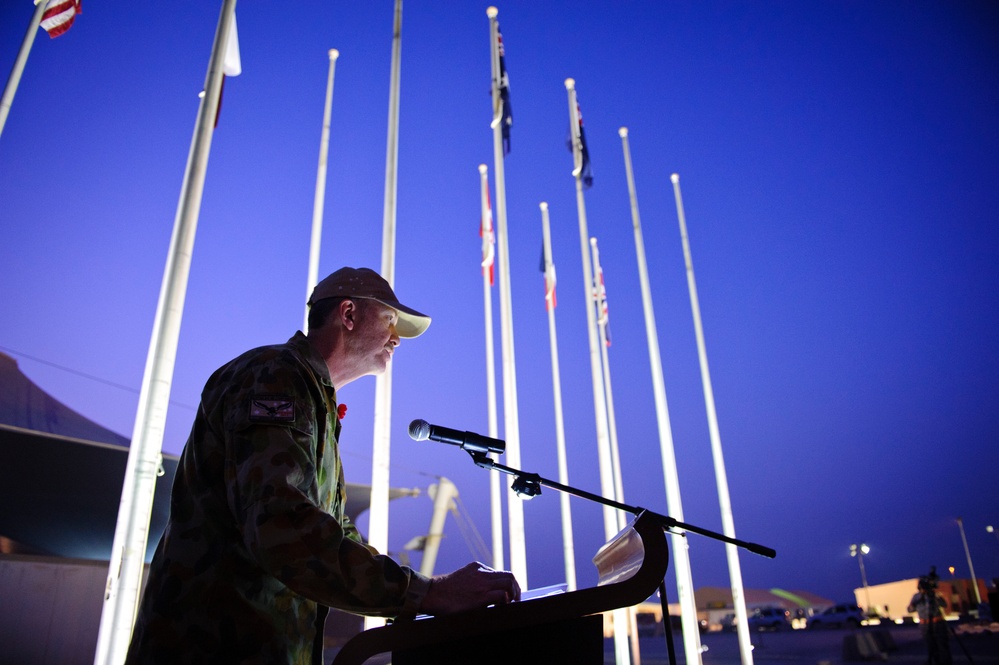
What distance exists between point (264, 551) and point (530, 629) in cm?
63

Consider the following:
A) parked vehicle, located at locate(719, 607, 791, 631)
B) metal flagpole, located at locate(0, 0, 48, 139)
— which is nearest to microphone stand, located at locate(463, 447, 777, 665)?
metal flagpole, located at locate(0, 0, 48, 139)

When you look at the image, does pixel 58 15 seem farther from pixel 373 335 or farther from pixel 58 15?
pixel 373 335

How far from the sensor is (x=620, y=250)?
56875 mm

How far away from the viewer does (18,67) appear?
25.1 feet

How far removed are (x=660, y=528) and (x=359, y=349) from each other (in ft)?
4.13

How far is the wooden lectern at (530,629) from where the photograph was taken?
134 cm

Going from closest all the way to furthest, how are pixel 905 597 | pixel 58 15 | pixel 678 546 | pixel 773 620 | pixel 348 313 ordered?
pixel 348 313 < pixel 58 15 < pixel 678 546 < pixel 773 620 < pixel 905 597

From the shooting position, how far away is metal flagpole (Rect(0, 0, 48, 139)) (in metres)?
7.46

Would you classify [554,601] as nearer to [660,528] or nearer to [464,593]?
[464,593]

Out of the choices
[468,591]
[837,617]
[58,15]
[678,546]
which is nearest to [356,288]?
[468,591]

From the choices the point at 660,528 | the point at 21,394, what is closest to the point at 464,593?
the point at 660,528

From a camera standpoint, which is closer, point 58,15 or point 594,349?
point 58,15

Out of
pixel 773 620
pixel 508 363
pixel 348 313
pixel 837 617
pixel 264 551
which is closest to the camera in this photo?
pixel 264 551

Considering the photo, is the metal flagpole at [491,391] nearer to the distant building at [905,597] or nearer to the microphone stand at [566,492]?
the microphone stand at [566,492]
